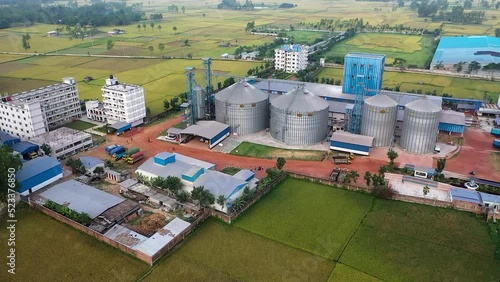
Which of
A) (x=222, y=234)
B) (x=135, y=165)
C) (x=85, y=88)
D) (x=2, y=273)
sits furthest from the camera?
(x=85, y=88)

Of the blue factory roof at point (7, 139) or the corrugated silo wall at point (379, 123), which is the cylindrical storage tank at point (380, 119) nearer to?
the corrugated silo wall at point (379, 123)

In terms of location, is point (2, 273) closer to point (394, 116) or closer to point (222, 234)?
point (222, 234)

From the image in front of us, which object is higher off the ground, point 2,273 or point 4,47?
point 4,47

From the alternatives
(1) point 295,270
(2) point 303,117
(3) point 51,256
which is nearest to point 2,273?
(3) point 51,256

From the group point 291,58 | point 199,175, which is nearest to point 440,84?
point 291,58

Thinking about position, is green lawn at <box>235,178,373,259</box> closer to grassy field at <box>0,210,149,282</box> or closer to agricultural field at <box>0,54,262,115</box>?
grassy field at <box>0,210,149,282</box>

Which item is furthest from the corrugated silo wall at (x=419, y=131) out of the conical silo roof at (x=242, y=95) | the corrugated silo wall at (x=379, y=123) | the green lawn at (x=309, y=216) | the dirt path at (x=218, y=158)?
the conical silo roof at (x=242, y=95)
